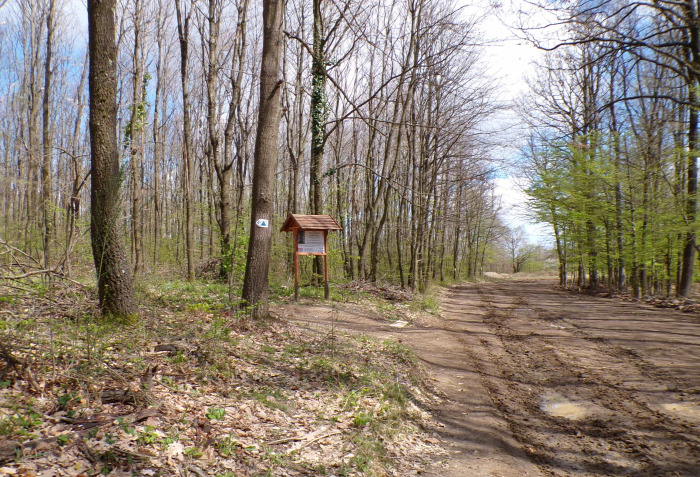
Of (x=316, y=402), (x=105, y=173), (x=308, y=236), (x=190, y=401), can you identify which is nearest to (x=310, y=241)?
(x=308, y=236)

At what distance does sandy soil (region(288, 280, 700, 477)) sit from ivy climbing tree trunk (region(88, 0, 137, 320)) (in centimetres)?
366

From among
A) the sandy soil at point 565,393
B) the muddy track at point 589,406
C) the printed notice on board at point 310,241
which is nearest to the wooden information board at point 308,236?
the printed notice on board at point 310,241

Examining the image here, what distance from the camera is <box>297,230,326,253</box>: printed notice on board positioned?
9664mm

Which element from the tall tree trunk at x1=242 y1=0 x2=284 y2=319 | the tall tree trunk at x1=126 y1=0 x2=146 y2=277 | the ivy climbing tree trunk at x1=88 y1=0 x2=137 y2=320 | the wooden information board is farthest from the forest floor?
the tall tree trunk at x1=126 y1=0 x2=146 y2=277

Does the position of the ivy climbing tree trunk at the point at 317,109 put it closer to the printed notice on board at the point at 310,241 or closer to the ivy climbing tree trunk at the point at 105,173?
the printed notice on board at the point at 310,241

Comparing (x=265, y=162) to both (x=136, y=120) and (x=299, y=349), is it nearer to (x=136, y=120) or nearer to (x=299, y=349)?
(x=299, y=349)

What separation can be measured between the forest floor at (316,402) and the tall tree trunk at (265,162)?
2.24 ft

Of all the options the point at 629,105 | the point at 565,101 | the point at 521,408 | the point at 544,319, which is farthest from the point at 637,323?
the point at 565,101

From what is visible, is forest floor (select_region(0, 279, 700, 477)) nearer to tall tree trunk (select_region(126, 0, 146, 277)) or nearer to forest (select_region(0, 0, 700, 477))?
forest (select_region(0, 0, 700, 477))

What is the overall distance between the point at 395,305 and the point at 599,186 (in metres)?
9.39

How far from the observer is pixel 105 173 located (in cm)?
501

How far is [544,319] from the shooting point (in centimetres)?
992

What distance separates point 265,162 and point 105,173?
270 cm

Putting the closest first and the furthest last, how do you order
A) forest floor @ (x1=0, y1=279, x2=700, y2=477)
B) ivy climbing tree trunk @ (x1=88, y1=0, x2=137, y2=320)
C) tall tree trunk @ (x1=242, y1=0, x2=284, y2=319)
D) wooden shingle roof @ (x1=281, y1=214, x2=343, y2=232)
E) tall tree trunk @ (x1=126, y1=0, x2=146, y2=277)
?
forest floor @ (x1=0, y1=279, x2=700, y2=477) → ivy climbing tree trunk @ (x1=88, y1=0, x2=137, y2=320) → tall tree trunk @ (x1=242, y1=0, x2=284, y2=319) → wooden shingle roof @ (x1=281, y1=214, x2=343, y2=232) → tall tree trunk @ (x1=126, y1=0, x2=146, y2=277)
